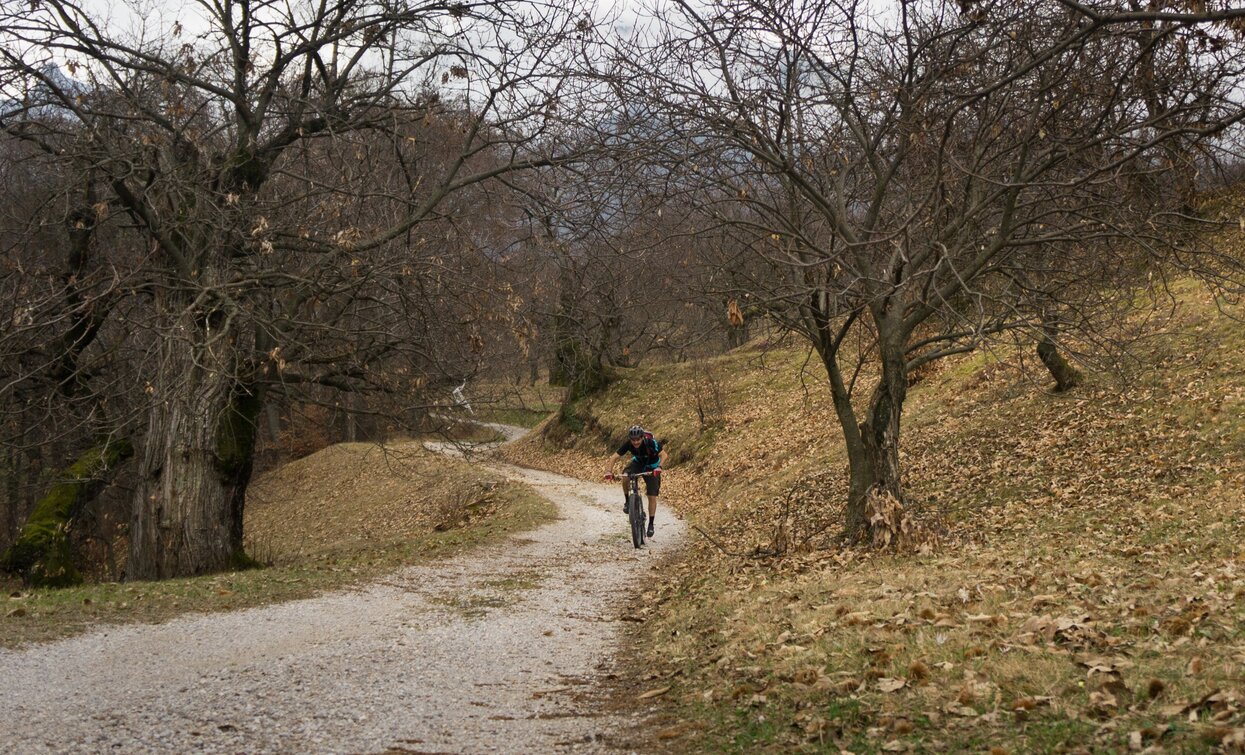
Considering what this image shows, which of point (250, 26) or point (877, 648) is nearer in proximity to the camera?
point (877, 648)

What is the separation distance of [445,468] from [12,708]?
27.6 meters

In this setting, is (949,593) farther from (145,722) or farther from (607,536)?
(607,536)

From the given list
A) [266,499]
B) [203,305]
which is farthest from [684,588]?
[266,499]

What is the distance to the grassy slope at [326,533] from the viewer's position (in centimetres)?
918

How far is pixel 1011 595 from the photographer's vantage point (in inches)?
282

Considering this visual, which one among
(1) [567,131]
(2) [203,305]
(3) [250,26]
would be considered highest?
(3) [250,26]

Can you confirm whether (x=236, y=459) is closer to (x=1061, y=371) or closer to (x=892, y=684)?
(x=892, y=684)

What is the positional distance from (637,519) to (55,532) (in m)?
8.70

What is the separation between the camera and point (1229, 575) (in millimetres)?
7000

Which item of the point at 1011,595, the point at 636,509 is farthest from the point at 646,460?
the point at 1011,595

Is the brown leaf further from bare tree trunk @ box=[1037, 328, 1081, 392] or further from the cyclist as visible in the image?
bare tree trunk @ box=[1037, 328, 1081, 392]

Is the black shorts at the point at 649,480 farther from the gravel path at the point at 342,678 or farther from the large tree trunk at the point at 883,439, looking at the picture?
the gravel path at the point at 342,678

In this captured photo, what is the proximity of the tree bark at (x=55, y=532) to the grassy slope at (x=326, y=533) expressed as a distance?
49 centimetres

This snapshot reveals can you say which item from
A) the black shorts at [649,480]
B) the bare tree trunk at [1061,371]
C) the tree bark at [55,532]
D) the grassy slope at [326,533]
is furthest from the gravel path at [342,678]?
the bare tree trunk at [1061,371]
